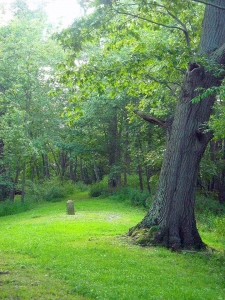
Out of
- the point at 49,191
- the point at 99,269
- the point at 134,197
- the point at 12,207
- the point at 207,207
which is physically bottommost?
the point at 99,269

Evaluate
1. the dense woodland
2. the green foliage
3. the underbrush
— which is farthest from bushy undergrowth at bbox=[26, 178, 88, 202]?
the green foliage

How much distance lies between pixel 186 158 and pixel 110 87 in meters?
13.6

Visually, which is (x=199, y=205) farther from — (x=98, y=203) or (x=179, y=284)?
(x=179, y=284)

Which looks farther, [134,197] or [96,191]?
[96,191]

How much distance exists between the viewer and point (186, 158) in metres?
11.3

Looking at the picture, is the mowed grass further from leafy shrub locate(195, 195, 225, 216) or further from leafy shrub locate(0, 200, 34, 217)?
leafy shrub locate(0, 200, 34, 217)

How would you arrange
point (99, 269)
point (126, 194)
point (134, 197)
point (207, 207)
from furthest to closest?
point (126, 194) → point (134, 197) → point (207, 207) → point (99, 269)

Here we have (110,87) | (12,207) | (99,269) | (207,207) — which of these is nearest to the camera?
(99,269)

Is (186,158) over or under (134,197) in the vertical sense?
over

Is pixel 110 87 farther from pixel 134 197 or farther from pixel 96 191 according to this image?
pixel 96 191

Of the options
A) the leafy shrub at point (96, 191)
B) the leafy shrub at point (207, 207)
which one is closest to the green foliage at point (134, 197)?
the leafy shrub at point (96, 191)

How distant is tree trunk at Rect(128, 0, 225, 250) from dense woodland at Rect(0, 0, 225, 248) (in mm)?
191

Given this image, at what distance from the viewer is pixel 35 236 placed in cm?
1294

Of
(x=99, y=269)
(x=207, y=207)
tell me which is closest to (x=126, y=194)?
(x=207, y=207)
